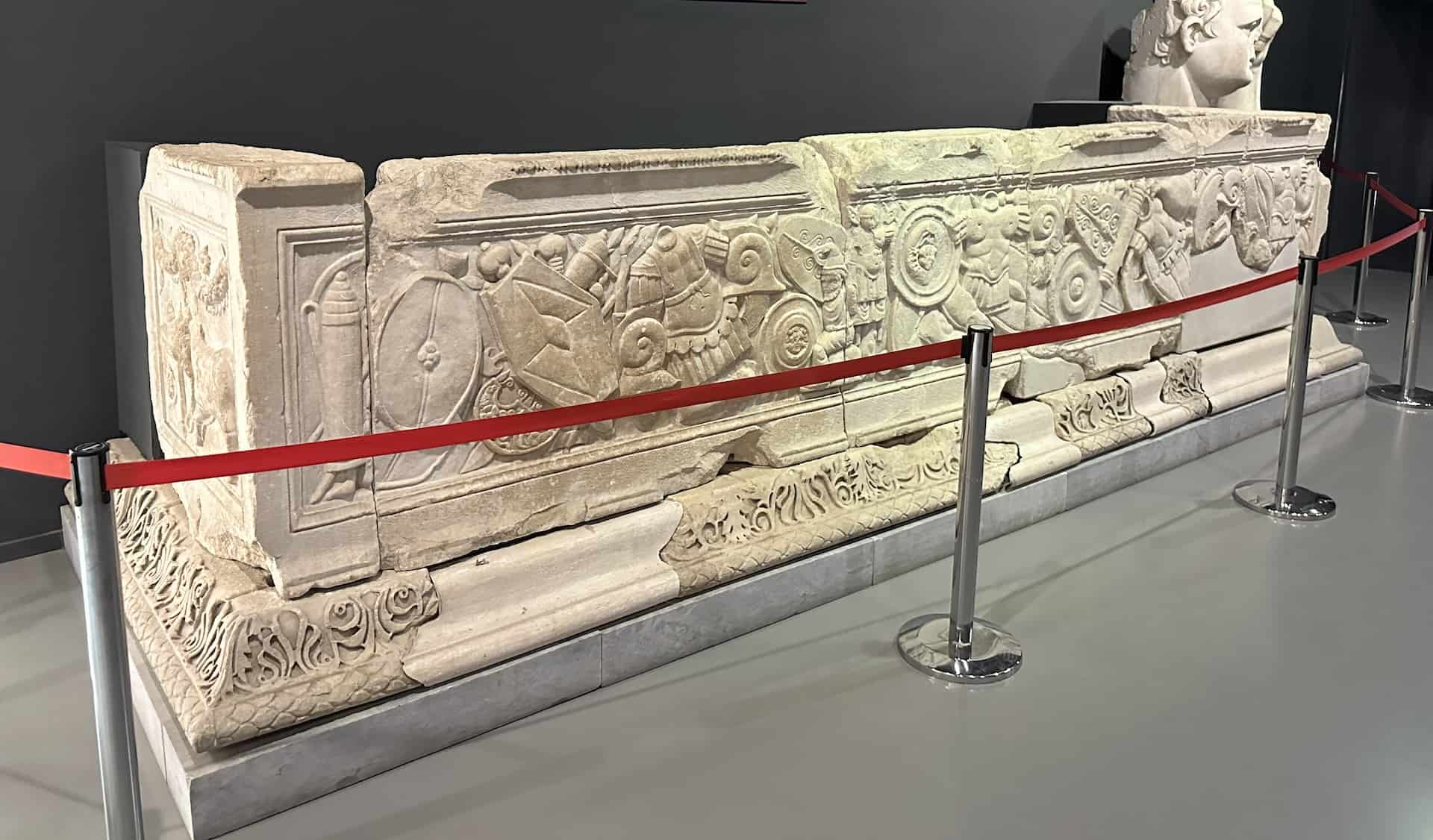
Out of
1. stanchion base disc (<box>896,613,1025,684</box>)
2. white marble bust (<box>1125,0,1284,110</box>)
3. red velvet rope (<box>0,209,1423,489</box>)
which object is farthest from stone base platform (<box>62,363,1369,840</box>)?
white marble bust (<box>1125,0,1284,110</box>)

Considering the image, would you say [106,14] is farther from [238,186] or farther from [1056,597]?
[1056,597]

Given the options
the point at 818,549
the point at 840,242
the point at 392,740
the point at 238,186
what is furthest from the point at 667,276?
the point at 392,740

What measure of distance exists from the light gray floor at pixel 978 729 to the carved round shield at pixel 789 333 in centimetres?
81

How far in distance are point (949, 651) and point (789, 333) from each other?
113 cm

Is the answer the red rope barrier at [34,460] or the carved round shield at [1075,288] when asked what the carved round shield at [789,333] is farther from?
the red rope barrier at [34,460]

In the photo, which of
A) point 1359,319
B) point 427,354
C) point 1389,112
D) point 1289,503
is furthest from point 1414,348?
point 427,354

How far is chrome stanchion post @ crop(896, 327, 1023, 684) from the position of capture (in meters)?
3.07

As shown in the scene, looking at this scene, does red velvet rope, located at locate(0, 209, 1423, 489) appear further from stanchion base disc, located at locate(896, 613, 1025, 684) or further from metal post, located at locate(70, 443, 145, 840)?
stanchion base disc, located at locate(896, 613, 1025, 684)

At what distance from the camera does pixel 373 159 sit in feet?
14.7

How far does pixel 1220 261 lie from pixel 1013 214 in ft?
5.43

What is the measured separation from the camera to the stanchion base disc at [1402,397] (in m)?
6.03

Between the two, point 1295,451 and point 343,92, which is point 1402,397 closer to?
point 1295,451

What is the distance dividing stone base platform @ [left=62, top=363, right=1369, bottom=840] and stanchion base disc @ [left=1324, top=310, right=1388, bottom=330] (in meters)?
4.70

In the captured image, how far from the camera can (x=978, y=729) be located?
2.97m
